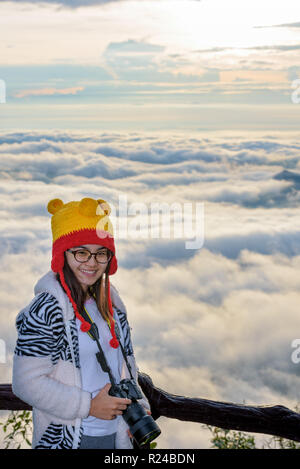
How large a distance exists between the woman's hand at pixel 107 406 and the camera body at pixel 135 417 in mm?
26

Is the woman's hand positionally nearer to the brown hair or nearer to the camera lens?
the camera lens

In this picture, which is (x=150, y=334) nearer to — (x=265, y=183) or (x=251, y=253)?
(x=251, y=253)

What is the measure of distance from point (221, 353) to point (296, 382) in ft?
40.4

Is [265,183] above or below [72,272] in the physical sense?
above

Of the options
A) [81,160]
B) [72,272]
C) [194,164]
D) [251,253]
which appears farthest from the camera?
[194,164]

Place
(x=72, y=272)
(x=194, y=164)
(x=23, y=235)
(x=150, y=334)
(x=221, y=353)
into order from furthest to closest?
(x=194, y=164), (x=221, y=353), (x=150, y=334), (x=23, y=235), (x=72, y=272)

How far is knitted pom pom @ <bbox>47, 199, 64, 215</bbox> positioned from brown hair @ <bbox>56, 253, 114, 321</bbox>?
0.24 metres

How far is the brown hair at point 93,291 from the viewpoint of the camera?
1890 mm

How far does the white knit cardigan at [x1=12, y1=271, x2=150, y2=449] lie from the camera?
173 cm

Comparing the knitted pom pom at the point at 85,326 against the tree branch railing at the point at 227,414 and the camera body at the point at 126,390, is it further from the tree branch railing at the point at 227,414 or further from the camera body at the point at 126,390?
→ the tree branch railing at the point at 227,414

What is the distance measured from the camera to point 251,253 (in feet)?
276

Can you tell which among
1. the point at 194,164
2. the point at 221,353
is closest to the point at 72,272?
the point at 221,353

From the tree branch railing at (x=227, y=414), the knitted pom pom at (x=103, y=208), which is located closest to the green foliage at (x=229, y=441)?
the tree branch railing at (x=227, y=414)

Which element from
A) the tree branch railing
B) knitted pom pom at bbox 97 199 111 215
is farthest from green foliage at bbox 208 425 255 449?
knitted pom pom at bbox 97 199 111 215
